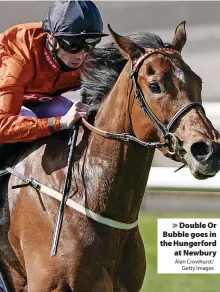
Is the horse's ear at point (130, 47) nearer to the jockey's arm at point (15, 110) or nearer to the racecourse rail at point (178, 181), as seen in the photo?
the jockey's arm at point (15, 110)

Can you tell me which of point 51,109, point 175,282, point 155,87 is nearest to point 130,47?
point 155,87

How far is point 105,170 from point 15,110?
0.55 metres

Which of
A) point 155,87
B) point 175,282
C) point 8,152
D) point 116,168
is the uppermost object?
point 155,87

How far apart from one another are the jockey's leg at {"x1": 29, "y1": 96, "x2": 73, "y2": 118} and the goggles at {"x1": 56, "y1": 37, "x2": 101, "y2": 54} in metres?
0.39

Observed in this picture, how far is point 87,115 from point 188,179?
240 cm

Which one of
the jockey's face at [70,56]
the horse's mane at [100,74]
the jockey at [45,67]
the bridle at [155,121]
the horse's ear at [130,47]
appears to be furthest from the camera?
the jockey's face at [70,56]

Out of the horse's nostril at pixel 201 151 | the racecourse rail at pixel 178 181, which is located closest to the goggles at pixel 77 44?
the horse's nostril at pixel 201 151

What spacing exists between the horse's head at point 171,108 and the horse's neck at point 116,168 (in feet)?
0.38

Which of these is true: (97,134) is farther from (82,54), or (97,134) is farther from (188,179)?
(188,179)

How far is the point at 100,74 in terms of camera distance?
16.2 feet

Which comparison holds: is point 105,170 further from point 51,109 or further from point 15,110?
point 51,109

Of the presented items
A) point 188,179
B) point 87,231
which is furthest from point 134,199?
point 188,179

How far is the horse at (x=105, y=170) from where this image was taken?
4.44m

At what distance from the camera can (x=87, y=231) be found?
4.70 m
